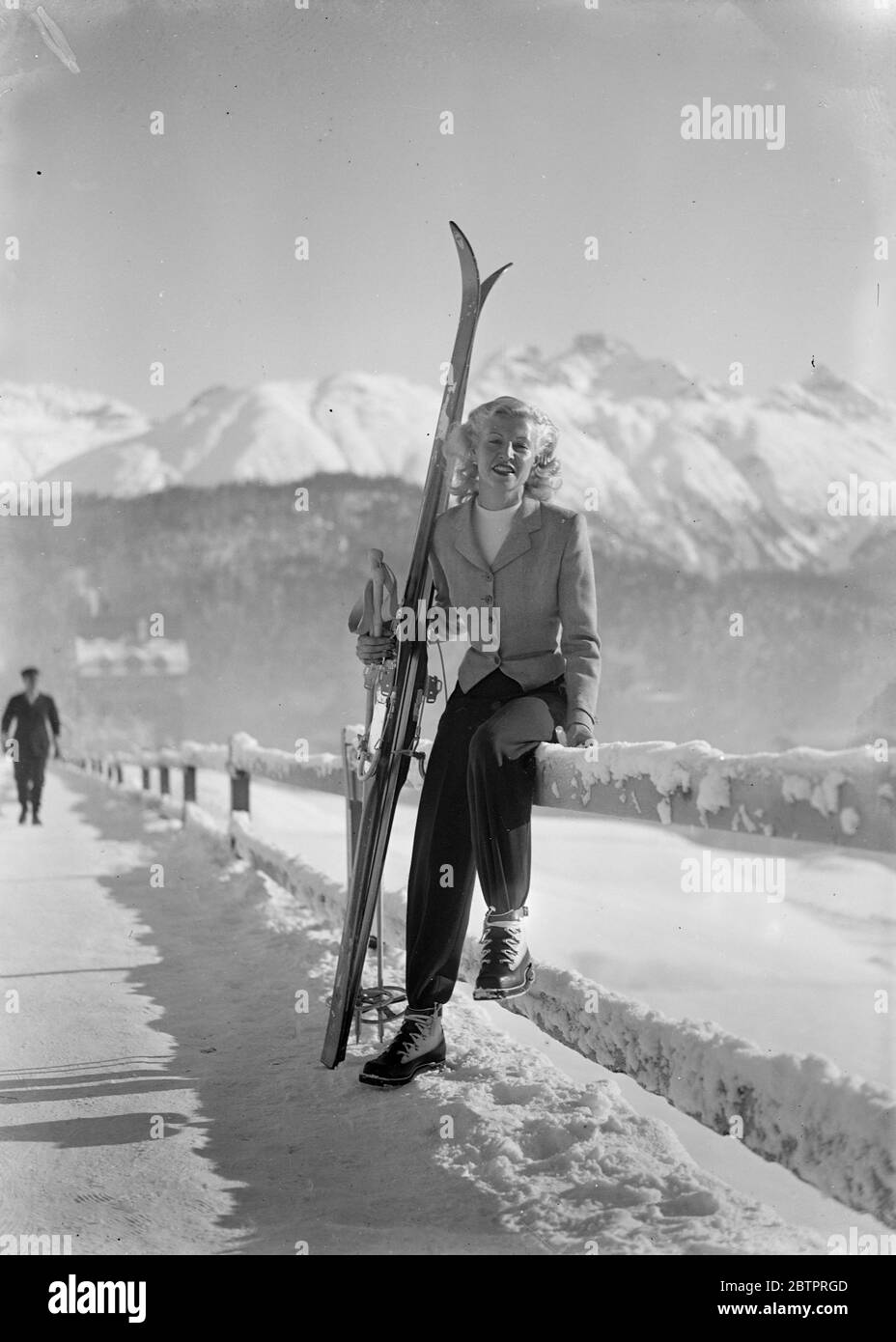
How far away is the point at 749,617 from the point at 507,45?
112 metres

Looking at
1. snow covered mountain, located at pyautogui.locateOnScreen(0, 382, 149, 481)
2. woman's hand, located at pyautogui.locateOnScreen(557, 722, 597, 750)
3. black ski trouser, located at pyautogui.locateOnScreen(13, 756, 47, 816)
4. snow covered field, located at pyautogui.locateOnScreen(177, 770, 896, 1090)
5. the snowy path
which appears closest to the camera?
the snowy path

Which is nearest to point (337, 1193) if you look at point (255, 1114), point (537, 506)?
point (255, 1114)

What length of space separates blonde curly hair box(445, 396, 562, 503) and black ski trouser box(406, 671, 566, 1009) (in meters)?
0.49

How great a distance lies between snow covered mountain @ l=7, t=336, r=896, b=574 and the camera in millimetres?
82875

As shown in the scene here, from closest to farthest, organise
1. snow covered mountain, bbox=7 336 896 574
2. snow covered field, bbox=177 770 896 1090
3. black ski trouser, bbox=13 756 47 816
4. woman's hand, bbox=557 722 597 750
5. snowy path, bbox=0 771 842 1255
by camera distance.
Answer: snowy path, bbox=0 771 842 1255 < woman's hand, bbox=557 722 597 750 < snow covered field, bbox=177 770 896 1090 < black ski trouser, bbox=13 756 47 816 < snow covered mountain, bbox=7 336 896 574

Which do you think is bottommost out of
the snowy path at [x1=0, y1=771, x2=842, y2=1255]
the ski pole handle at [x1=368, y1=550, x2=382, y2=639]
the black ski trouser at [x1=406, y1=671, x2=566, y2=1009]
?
the snowy path at [x1=0, y1=771, x2=842, y2=1255]

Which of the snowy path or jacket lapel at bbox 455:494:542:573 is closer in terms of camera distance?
the snowy path

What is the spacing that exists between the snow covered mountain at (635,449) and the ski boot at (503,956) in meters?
61.6

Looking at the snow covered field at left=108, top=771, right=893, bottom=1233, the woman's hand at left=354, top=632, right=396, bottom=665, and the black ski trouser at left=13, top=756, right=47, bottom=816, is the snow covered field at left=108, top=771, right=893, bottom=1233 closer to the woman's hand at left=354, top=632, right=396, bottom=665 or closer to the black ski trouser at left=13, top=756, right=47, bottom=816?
the woman's hand at left=354, top=632, right=396, bottom=665

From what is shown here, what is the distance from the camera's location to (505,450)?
8.02 ft

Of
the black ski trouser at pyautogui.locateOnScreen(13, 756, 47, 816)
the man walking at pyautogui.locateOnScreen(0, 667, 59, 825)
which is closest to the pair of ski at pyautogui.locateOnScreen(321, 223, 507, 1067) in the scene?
the man walking at pyautogui.locateOnScreen(0, 667, 59, 825)

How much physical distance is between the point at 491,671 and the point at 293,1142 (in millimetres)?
1074

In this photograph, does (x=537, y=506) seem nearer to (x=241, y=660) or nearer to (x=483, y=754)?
(x=483, y=754)

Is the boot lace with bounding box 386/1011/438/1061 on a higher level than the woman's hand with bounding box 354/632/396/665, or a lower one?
lower
